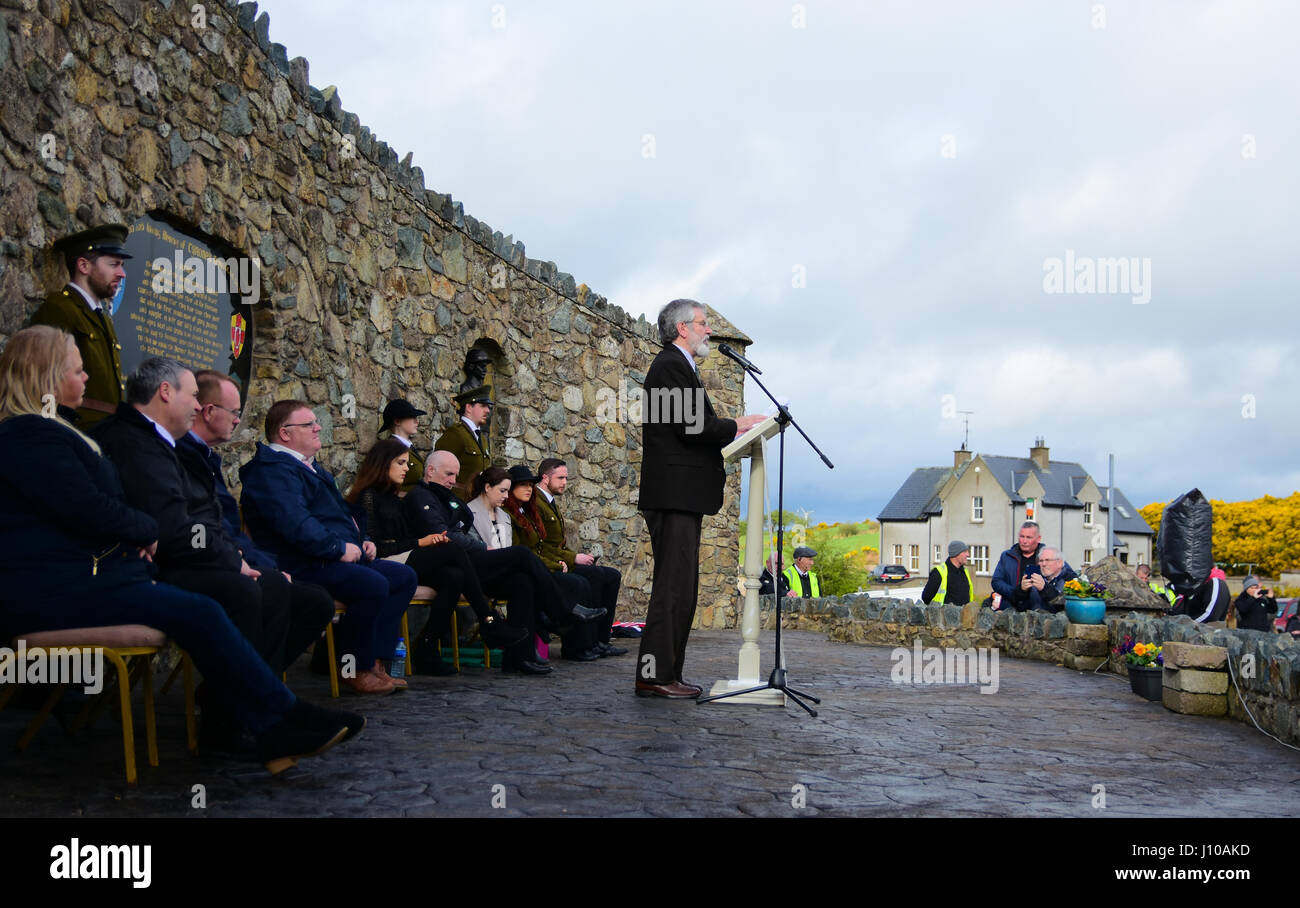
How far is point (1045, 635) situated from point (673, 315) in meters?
5.65

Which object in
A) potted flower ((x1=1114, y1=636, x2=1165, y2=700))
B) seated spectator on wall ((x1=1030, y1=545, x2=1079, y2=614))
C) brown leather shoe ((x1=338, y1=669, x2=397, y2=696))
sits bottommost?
potted flower ((x1=1114, y1=636, x2=1165, y2=700))

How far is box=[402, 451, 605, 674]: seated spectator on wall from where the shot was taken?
6.52 metres

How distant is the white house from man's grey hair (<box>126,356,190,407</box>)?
42.4m

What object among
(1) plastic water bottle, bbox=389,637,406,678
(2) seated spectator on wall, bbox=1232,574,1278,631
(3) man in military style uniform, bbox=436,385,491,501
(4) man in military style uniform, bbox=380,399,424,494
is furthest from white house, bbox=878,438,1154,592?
(1) plastic water bottle, bbox=389,637,406,678

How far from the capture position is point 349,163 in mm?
7719

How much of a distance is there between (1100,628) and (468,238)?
637 cm

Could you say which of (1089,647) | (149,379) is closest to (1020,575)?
(1089,647)

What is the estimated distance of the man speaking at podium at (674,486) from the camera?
5.39 metres

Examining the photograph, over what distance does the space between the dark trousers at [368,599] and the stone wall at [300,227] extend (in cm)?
165

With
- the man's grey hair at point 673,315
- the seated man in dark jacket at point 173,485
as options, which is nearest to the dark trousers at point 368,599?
the seated man in dark jacket at point 173,485

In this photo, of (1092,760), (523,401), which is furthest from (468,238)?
(1092,760)

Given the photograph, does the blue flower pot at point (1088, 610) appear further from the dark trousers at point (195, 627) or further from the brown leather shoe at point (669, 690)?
the dark trousers at point (195, 627)

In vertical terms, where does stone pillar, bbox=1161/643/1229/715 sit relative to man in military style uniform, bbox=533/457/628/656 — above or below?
below

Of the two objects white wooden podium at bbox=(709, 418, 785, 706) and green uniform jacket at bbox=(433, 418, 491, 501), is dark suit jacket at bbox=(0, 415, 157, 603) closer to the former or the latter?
white wooden podium at bbox=(709, 418, 785, 706)
